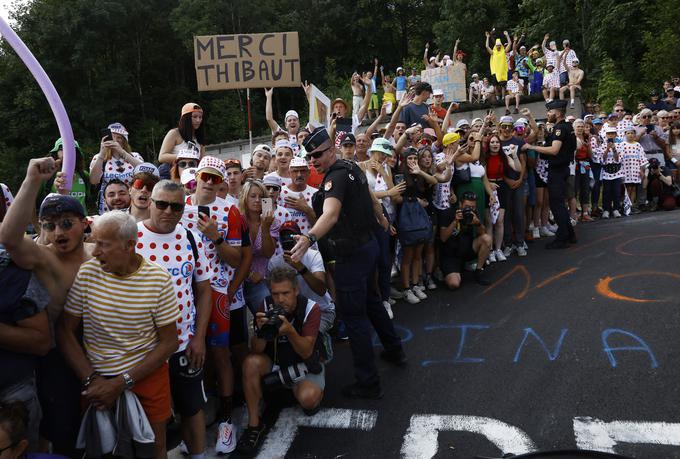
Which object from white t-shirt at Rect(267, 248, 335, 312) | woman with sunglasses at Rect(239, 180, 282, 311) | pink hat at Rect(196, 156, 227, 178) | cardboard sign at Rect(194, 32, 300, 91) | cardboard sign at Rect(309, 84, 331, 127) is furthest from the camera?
cardboard sign at Rect(309, 84, 331, 127)

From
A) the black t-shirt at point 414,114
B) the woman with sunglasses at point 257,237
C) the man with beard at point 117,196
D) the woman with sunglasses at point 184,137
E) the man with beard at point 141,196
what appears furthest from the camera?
the black t-shirt at point 414,114

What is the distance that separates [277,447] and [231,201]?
185cm

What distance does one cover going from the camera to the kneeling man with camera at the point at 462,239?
6309 mm

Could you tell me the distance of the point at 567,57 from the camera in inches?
645

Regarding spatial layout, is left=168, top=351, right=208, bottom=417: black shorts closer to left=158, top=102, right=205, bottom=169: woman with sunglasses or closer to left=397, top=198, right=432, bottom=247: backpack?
left=158, top=102, right=205, bottom=169: woman with sunglasses

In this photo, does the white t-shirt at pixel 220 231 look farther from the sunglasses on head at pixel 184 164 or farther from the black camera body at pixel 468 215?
the black camera body at pixel 468 215

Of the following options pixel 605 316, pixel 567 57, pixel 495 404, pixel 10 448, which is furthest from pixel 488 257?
pixel 567 57

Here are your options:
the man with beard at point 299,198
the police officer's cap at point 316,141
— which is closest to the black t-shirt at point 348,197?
the police officer's cap at point 316,141

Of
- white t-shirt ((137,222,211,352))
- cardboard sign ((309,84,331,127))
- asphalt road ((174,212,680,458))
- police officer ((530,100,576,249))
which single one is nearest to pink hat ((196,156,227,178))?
white t-shirt ((137,222,211,352))

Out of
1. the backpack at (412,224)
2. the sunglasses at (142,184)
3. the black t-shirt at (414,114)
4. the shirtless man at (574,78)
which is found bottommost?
the backpack at (412,224)

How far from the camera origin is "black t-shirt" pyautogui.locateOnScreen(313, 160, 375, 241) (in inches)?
153

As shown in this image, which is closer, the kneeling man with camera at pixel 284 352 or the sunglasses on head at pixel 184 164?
the kneeling man with camera at pixel 284 352

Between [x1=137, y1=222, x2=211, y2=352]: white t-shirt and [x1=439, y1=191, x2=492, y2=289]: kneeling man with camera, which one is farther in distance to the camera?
[x1=439, y1=191, x2=492, y2=289]: kneeling man with camera

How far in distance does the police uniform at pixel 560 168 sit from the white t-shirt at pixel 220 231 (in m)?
5.06
